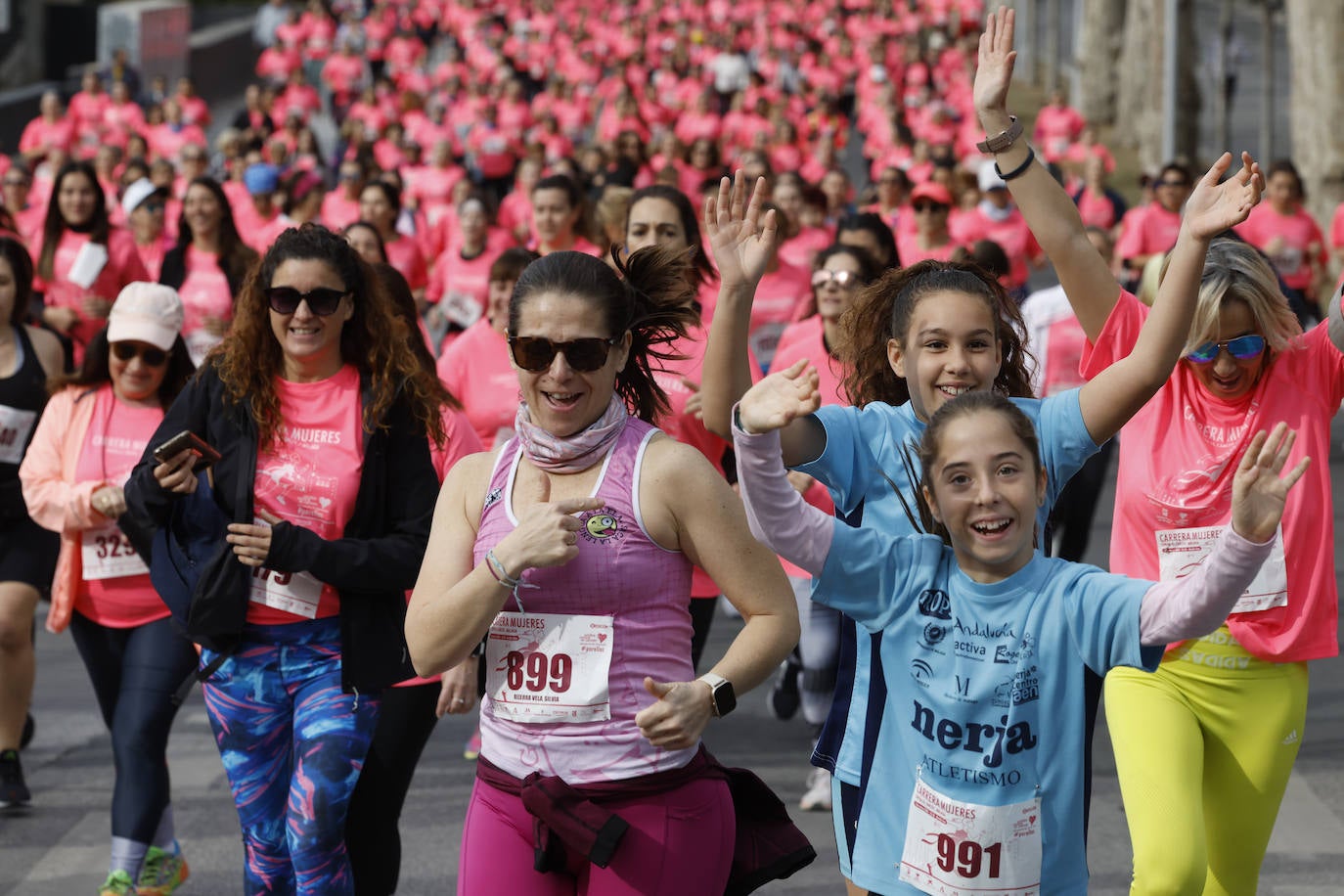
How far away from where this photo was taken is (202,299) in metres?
10.1

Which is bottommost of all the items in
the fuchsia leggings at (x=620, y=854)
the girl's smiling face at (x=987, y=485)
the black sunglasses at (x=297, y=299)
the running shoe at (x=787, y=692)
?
the running shoe at (x=787, y=692)

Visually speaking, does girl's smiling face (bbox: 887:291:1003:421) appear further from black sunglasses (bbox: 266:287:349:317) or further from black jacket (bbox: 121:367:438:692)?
black sunglasses (bbox: 266:287:349:317)

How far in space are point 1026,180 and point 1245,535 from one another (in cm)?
135

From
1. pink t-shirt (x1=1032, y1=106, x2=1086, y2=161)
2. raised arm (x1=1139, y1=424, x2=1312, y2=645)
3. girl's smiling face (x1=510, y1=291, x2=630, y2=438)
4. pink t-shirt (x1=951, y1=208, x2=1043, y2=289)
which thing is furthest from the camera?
pink t-shirt (x1=1032, y1=106, x2=1086, y2=161)

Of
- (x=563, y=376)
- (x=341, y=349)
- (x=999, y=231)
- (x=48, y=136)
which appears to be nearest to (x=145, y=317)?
(x=341, y=349)

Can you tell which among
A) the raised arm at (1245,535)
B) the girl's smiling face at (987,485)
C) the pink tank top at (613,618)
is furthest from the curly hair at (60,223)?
the raised arm at (1245,535)

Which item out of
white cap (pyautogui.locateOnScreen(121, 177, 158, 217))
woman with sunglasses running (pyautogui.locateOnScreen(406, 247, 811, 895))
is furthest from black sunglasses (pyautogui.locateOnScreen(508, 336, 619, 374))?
white cap (pyautogui.locateOnScreen(121, 177, 158, 217))

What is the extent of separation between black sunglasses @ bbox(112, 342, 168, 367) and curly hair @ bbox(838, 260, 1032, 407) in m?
2.30

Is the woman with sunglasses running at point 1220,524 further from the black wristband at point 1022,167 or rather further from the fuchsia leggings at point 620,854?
the fuchsia leggings at point 620,854

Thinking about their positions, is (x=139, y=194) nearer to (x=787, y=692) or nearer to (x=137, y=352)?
(x=787, y=692)

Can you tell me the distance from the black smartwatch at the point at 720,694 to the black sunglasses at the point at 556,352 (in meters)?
0.62

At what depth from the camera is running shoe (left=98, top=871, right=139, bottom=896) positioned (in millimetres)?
5848

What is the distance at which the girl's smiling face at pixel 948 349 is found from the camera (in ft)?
13.6

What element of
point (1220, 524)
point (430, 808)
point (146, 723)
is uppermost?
point (1220, 524)
